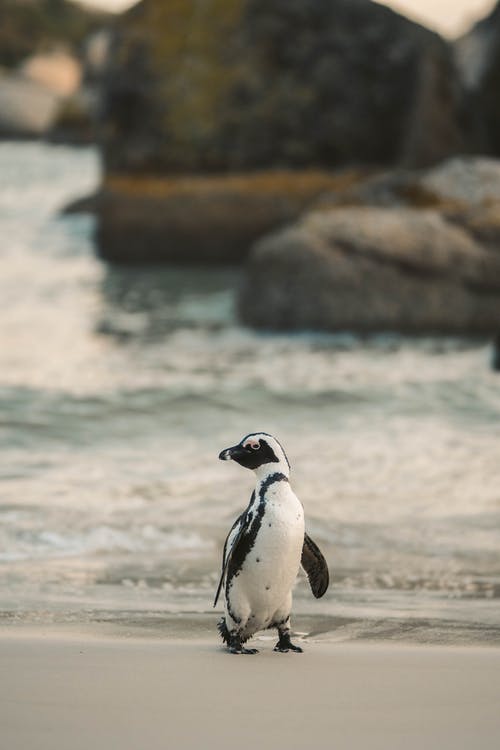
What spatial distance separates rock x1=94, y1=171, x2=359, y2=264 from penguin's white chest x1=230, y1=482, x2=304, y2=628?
12.0 m

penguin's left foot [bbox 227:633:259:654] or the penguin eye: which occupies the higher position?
the penguin eye

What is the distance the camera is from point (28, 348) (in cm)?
1120

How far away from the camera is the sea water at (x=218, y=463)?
4938mm

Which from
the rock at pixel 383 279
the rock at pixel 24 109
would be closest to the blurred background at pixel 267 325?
the rock at pixel 383 279

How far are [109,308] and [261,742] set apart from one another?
1070 centimetres

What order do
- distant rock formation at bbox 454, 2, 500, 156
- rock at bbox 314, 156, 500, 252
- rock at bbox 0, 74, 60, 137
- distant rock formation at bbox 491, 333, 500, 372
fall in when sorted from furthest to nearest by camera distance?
1. rock at bbox 0, 74, 60, 137
2. distant rock formation at bbox 454, 2, 500, 156
3. rock at bbox 314, 156, 500, 252
4. distant rock formation at bbox 491, 333, 500, 372

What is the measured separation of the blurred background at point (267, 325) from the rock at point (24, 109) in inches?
1808

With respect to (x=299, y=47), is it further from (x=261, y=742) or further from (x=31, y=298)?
(x=261, y=742)

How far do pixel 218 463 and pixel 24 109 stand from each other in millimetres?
63761

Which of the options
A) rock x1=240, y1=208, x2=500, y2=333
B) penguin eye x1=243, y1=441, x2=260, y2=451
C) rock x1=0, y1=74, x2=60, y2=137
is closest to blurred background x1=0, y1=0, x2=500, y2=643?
rock x1=240, y1=208, x2=500, y2=333

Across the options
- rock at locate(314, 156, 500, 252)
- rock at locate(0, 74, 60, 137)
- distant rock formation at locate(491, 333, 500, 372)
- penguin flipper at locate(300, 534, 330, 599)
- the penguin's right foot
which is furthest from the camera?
rock at locate(0, 74, 60, 137)

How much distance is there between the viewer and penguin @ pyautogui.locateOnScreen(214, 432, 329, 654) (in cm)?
384

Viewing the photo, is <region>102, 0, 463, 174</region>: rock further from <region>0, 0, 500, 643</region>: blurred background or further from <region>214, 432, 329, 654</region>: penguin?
<region>214, 432, 329, 654</region>: penguin

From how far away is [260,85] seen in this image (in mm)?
16578
